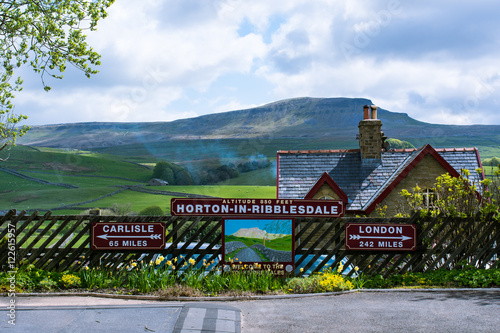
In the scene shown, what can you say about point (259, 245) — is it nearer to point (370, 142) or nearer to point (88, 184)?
point (370, 142)

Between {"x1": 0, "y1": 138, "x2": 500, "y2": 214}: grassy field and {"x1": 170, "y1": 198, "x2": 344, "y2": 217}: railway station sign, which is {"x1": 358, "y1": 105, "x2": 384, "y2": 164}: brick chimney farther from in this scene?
{"x1": 0, "y1": 138, "x2": 500, "y2": 214}: grassy field

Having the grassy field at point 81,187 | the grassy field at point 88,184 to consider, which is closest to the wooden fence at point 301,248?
the grassy field at point 88,184

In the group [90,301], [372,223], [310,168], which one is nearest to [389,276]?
[372,223]

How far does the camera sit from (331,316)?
33.9ft

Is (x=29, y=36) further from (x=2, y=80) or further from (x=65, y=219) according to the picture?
(x=65, y=219)

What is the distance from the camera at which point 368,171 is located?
28.5 metres

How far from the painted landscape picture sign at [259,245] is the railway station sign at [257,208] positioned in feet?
0.82

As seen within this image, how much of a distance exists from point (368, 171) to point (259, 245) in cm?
1670

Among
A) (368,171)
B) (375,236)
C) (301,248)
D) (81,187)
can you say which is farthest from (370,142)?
(81,187)

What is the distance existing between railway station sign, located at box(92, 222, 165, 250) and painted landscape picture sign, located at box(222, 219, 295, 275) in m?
1.89

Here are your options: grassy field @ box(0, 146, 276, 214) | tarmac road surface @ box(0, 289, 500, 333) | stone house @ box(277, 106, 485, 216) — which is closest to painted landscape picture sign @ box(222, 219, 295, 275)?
tarmac road surface @ box(0, 289, 500, 333)

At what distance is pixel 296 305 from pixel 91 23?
49.6ft

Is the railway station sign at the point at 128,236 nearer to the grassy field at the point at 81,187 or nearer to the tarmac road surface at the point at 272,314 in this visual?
the tarmac road surface at the point at 272,314

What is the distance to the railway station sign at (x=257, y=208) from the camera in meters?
13.4
